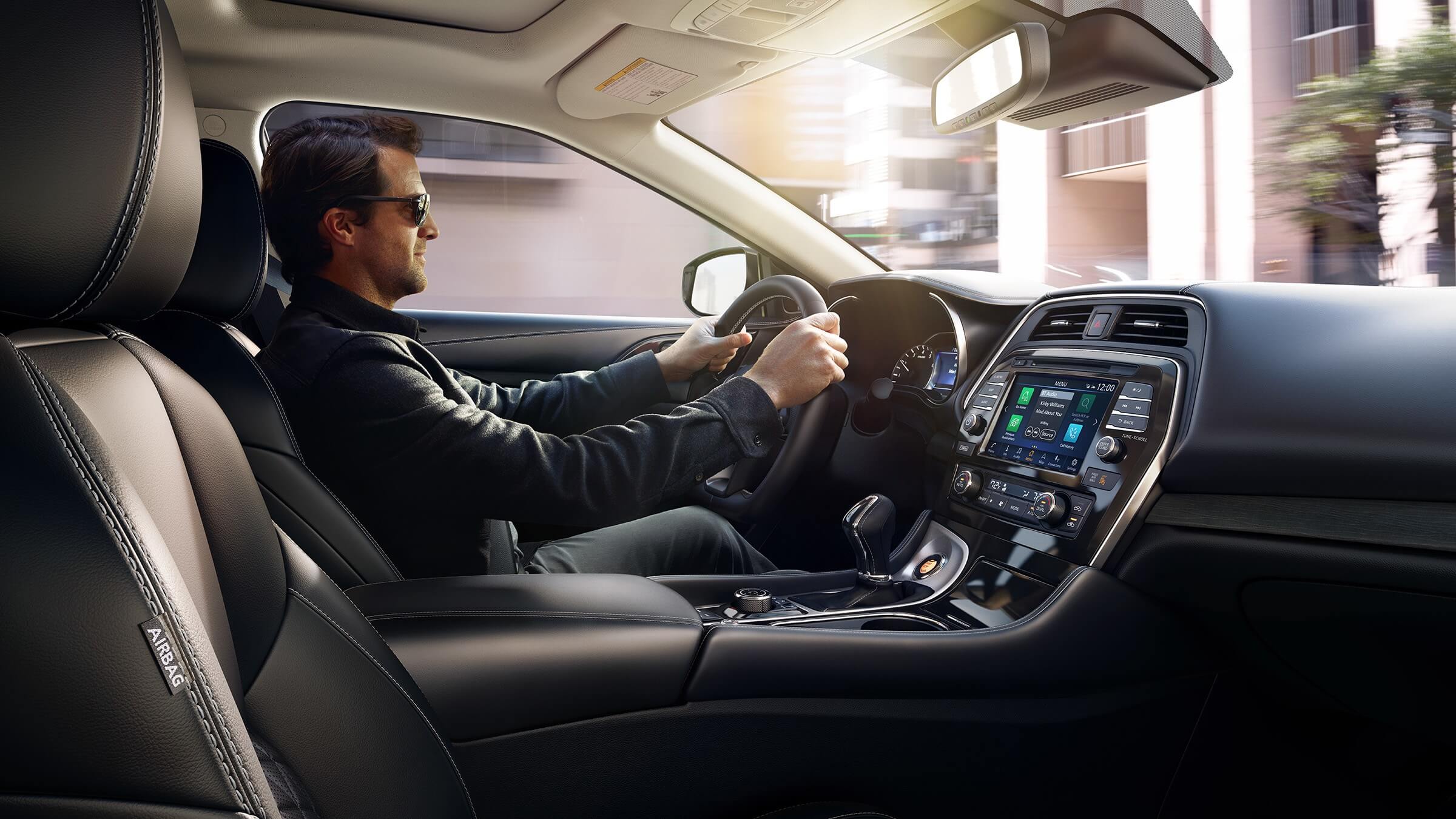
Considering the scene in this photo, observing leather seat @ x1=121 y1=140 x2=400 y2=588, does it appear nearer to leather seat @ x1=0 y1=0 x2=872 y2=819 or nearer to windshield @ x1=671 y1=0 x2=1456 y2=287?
leather seat @ x1=0 y1=0 x2=872 y2=819

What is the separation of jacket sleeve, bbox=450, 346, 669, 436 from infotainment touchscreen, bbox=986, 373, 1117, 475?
800 millimetres

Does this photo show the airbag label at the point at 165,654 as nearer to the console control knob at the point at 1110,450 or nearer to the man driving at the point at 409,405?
the man driving at the point at 409,405

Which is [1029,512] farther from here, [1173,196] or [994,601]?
[1173,196]

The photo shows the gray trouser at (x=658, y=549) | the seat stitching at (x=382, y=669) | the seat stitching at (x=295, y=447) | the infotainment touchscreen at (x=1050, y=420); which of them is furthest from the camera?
the gray trouser at (x=658, y=549)

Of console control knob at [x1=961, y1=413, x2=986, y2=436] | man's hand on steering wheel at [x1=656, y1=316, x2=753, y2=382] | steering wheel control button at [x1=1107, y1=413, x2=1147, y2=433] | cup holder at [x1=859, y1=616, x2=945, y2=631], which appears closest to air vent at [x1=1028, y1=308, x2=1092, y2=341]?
console control knob at [x1=961, y1=413, x2=986, y2=436]

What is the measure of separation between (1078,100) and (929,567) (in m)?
0.99

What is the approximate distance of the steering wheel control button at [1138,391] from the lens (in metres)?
1.55

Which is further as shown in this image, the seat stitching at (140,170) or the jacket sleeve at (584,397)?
the jacket sleeve at (584,397)

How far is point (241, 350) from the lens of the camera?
137 cm

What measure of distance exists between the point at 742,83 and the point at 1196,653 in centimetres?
171

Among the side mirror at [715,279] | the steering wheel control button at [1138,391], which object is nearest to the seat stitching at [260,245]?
the steering wheel control button at [1138,391]

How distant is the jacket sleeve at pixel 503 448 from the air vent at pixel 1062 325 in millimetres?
623

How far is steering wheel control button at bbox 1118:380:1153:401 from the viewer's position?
1555 mm

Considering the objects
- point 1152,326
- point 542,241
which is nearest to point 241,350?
point 1152,326
